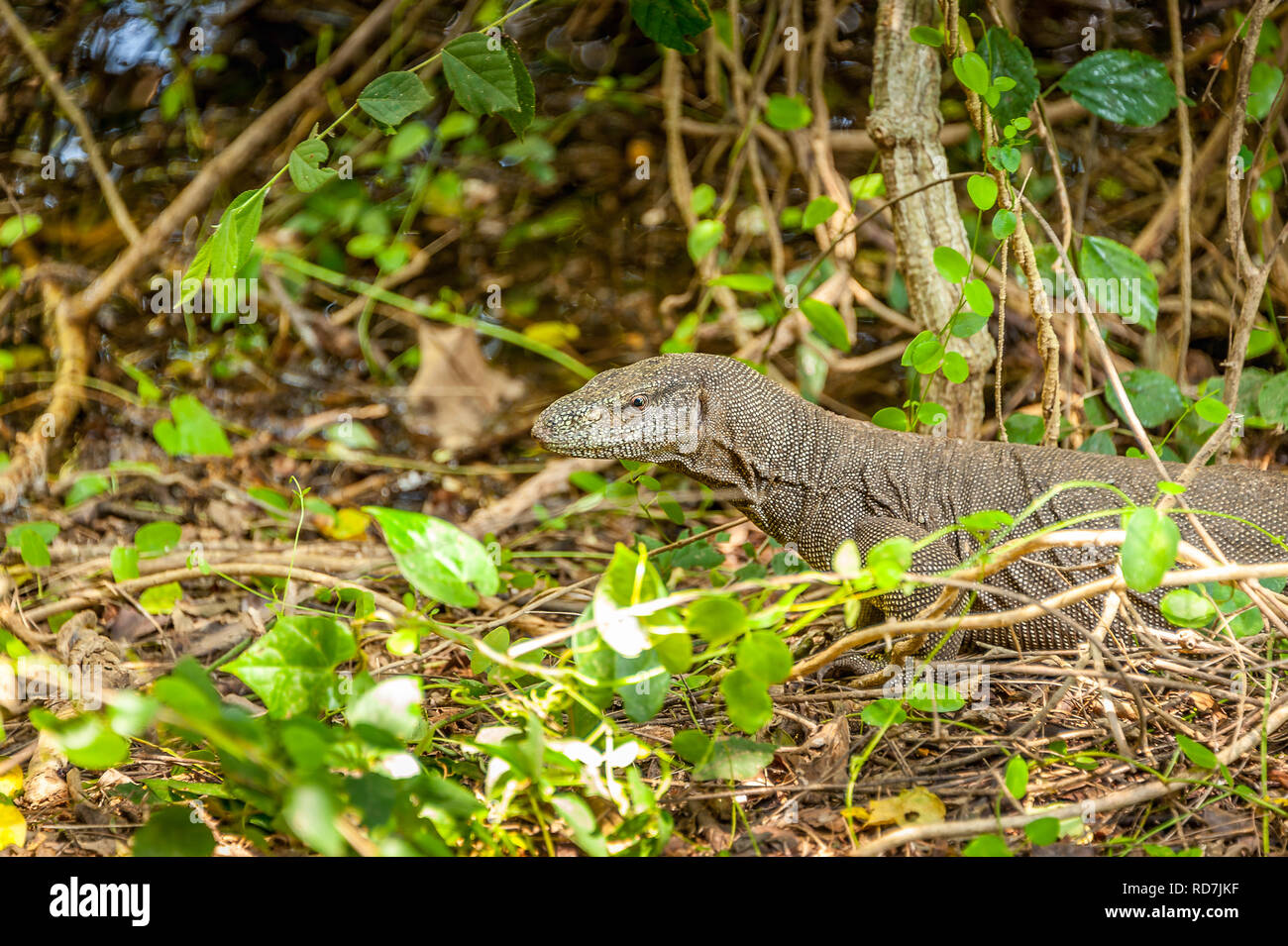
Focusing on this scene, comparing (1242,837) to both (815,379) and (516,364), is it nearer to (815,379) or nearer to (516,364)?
(815,379)

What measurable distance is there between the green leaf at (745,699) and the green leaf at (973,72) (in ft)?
6.68

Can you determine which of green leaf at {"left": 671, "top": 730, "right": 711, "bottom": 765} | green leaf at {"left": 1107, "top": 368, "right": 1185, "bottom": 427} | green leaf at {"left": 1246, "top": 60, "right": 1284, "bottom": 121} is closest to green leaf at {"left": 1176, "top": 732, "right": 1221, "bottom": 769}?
green leaf at {"left": 671, "top": 730, "right": 711, "bottom": 765}

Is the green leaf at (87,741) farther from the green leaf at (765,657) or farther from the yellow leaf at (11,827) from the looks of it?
the green leaf at (765,657)

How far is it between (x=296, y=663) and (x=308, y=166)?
1.28 meters

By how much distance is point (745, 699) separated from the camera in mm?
2160

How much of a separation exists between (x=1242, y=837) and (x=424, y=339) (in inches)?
196

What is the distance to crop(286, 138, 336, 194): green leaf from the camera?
263 cm

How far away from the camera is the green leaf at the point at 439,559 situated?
2.02 m

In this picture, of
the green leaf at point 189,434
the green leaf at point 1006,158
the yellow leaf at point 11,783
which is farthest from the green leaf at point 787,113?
the yellow leaf at point 11,783

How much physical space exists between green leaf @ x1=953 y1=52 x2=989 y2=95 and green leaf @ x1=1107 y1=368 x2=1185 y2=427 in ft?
5.20

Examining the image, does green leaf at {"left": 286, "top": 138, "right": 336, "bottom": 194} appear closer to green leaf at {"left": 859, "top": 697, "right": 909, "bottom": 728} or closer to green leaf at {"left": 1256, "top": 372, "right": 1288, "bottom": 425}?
green leaf at {"left": 859, "top": 697, "right": 909, "bottom": 728}

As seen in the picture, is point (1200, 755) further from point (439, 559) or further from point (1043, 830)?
point (439, 559)
